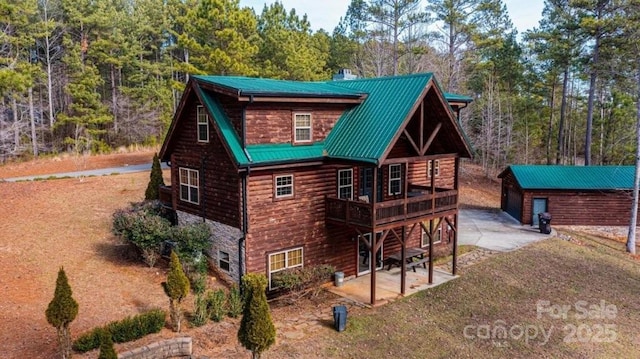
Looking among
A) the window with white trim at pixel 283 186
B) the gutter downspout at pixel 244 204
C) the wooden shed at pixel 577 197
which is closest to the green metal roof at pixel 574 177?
the wooden shed at pixel 577 197

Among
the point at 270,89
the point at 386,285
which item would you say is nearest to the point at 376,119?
the point at 270,89

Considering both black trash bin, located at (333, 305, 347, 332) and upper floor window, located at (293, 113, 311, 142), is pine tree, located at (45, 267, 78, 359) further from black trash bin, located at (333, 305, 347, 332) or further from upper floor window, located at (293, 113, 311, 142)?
upper floor window, located at (293, 113, 311, 142)

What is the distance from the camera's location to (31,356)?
34.3 ft

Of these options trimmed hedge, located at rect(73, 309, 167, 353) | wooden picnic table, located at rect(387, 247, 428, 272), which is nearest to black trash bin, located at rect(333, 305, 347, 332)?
trimmed hedge, located at rect(73, 309, 167, 353)

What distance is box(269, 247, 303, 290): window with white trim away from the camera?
15156 millimetres

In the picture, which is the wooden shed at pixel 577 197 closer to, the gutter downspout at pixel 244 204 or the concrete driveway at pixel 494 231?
the concrete driveway at pixel 494 231

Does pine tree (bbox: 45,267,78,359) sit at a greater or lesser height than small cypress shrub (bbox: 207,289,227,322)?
greater

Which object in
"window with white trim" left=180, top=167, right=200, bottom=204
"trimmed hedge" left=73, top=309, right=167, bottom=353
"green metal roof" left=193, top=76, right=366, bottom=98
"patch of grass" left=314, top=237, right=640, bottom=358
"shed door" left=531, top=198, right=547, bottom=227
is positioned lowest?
"patch of grass" left=314, top=237, right=640, bottom=358

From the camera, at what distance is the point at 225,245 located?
15547mm

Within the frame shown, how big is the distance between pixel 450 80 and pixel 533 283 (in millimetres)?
23499

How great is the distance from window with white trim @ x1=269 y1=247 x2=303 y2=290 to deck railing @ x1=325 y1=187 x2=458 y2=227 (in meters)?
1.74

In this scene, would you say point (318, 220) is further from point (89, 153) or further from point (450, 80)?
point (89, 153)

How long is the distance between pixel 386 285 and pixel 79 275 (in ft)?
35.2

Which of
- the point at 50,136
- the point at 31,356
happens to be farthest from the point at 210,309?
the point at 50,136
